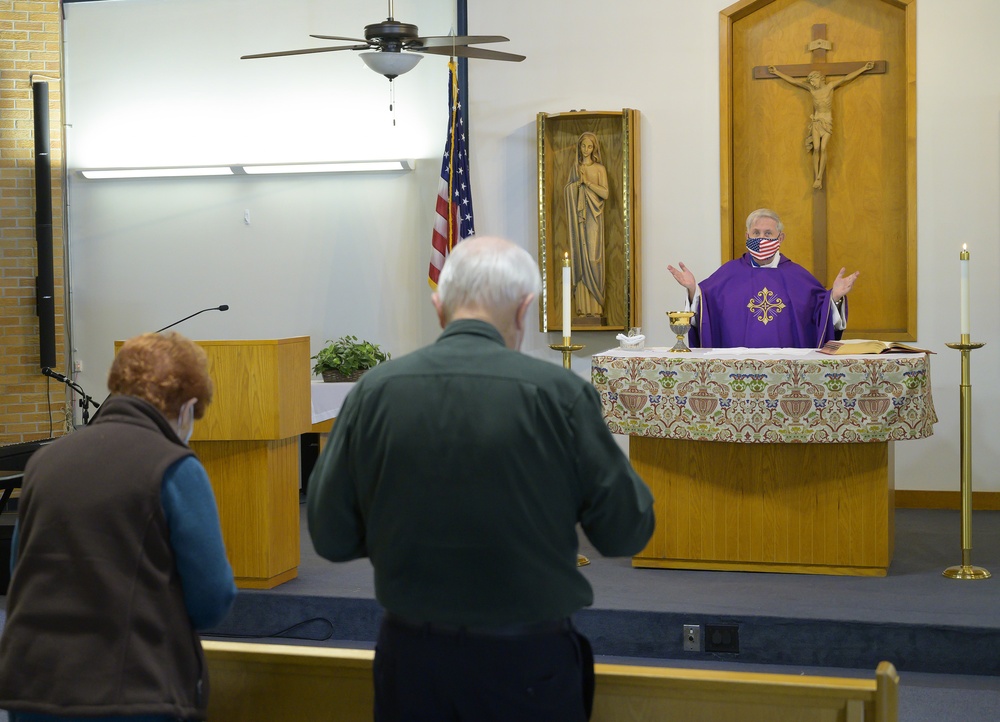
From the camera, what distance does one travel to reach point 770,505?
195 inches

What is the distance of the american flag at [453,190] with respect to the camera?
23.7 feet

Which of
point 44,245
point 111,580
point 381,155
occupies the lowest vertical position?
point 111,580

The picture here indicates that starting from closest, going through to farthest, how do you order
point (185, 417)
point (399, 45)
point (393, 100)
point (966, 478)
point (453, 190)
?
point (185, 417)
point (966, 478)
point (399, 45)
point (453, 190)
point (393, 100)

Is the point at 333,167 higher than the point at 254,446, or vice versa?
the point at 333,167

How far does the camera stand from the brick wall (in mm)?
8109

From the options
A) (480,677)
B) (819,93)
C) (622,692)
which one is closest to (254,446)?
(622,692)

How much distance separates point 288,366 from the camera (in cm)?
477

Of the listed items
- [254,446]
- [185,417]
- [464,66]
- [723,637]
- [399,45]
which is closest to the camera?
[185,417]

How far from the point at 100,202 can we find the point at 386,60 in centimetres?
359

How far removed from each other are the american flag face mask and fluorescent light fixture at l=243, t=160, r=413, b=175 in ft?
9.66

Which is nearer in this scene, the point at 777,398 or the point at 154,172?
the point at 777,398

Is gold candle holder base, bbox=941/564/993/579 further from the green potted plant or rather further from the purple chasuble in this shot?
the green potted plant

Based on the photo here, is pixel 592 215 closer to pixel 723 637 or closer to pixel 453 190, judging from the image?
pixel 453 190

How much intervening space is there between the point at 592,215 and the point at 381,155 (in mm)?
1802
